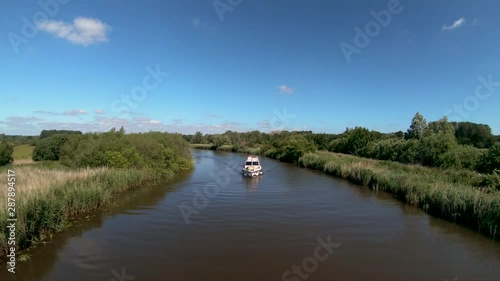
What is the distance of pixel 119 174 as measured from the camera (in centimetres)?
2386

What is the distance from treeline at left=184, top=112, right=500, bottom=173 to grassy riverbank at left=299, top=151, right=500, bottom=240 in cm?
414

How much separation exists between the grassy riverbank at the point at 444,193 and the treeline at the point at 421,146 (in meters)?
4.14

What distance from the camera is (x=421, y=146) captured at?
36719mm

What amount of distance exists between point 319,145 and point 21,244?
7675cm

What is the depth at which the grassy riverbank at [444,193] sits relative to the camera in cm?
1498

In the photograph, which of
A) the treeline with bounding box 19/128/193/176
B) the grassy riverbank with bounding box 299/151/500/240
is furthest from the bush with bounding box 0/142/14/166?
the grassy riverbank with bounding box 299/151/500/240

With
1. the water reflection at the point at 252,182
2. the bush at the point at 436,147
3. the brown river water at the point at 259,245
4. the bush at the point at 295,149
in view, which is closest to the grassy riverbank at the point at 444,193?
the brown river water at the point at 259,245

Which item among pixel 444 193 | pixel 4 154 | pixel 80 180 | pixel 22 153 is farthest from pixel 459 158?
pixel 22 153

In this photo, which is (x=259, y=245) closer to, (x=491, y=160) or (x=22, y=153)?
(x=491, y=160)

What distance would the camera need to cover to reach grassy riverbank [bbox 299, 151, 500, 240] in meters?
15.0

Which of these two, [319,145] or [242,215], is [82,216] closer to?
[242,215]

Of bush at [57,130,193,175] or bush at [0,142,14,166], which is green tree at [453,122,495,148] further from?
bush at [0,142,14,166]

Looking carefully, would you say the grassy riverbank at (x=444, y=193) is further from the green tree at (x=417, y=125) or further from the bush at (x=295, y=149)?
the green tree at (x=417, y=125)

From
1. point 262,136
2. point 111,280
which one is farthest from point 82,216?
point 262,136
